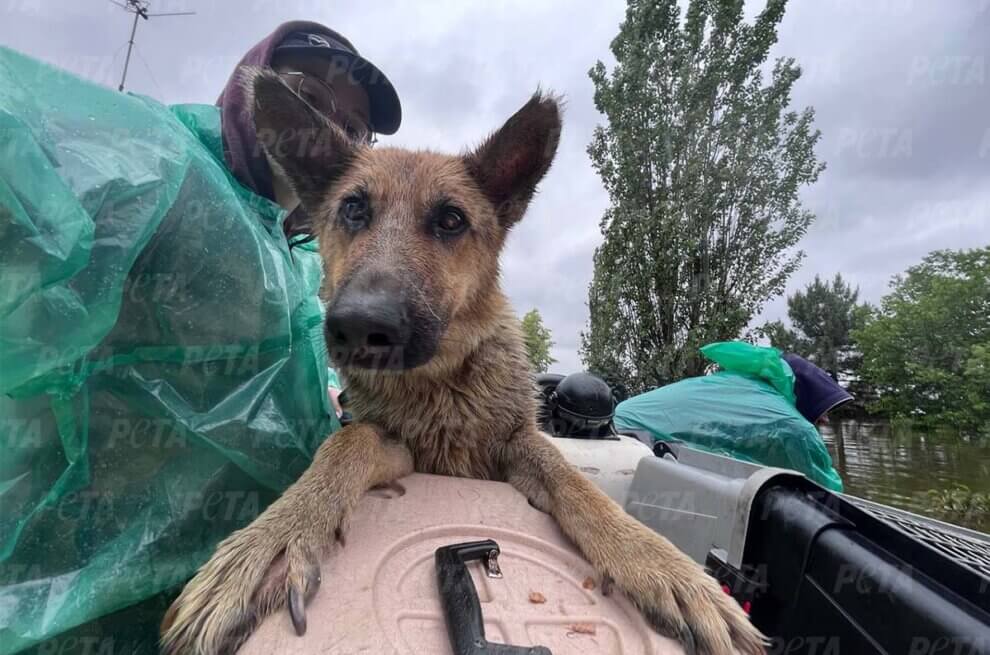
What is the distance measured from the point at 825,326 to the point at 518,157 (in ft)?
160

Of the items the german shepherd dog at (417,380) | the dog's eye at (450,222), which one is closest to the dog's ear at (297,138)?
the german shepherd dog at (417,380)

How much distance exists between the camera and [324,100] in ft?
10.0

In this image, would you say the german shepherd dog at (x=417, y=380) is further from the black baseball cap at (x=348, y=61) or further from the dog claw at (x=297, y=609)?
the black baseball cap at (x=348, y=61)

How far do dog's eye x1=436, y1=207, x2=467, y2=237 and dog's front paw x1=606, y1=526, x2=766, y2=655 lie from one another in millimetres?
1874

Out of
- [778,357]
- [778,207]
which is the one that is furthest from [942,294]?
[778,357]

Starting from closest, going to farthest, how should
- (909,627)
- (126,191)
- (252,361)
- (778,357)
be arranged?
1. (909,627)
2. (126,191)
3. (252,361)
4. (778,357)

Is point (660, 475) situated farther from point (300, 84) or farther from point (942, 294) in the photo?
point (942, 294)

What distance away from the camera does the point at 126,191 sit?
162cm

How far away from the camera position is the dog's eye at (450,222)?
2.72 metres

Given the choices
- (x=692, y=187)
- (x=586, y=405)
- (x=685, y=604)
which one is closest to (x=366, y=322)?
(x=685, y=604)

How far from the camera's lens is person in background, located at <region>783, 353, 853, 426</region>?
484 cm

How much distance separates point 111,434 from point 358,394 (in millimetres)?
1050

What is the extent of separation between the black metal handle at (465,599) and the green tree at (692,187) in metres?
17.5

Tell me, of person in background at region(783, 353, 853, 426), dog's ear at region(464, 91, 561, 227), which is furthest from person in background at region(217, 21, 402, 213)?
person in background at region(783, 353, 853, 426)
